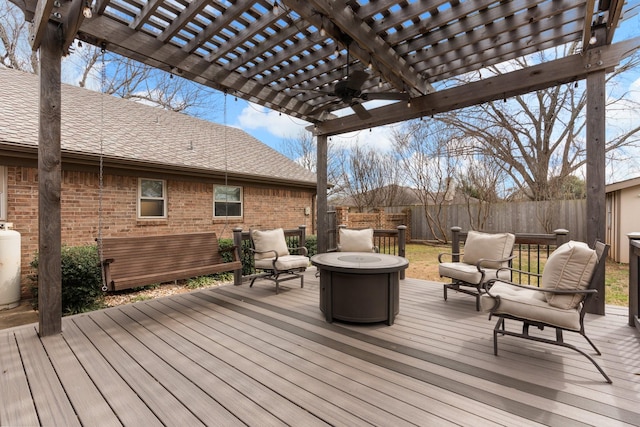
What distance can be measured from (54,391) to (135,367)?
1.66ft

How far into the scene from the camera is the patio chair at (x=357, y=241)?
214 inches

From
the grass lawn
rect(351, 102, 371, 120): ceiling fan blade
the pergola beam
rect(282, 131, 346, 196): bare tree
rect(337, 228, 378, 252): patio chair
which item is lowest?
the grass lawn

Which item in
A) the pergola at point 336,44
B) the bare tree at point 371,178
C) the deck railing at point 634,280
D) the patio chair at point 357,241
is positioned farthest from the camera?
the bare tree at point 371,178

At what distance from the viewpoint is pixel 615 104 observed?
9867mm

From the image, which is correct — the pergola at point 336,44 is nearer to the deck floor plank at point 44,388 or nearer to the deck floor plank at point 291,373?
the deck floor plank at point 44,388

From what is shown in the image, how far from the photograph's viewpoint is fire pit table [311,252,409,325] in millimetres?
3299

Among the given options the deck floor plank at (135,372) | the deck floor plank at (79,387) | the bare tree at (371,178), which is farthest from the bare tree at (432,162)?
the deck floor plank at (79,387)

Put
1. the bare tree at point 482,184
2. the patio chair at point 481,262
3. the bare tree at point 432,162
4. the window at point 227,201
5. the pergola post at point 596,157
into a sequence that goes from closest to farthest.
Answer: the pergola post at point 596,157, the patio chair at point 481,262, the window at point 227,201, the bare tree at point 482,184, the bare tree at point 432,162

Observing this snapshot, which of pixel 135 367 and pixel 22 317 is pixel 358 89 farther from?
pixel 22 317

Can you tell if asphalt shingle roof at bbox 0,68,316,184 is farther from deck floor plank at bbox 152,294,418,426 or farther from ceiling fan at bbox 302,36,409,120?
deck floor plank at bbox 152,294,418,426

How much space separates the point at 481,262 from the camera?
13.6ft

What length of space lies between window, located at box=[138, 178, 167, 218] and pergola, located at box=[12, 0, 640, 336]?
381 centimetres

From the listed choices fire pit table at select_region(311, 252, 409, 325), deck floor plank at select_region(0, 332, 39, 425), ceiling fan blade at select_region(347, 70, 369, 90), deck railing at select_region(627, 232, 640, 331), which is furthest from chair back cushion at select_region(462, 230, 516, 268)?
deck floor plank at select_region(0, 332, 39, 425)

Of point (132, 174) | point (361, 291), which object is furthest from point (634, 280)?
point (132, 174)
